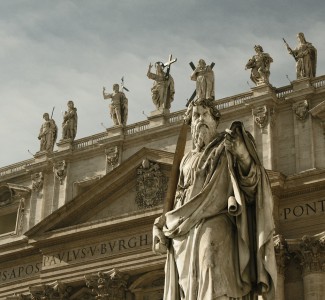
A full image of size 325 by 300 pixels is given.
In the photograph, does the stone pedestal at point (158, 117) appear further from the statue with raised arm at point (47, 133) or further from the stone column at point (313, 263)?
the stone column at point (313, 263)

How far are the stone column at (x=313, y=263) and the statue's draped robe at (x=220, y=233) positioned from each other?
745 inches

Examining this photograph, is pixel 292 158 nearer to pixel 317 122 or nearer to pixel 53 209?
pixel 317 122

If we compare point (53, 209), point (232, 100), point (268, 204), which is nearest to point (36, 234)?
point (53, 209)

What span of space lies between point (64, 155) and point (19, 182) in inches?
102

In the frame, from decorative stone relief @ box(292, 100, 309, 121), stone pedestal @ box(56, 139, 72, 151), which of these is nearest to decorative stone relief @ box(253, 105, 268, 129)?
decorative stone relief @ box(292, 100, 309, 121)

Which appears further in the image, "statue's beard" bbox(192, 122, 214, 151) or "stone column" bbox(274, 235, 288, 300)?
"stone column" bbox(274, 235, 288, 300)

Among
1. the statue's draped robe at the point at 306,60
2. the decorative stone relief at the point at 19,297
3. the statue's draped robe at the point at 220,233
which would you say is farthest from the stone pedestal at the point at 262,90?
the statue's draped robe at the point at 220,233

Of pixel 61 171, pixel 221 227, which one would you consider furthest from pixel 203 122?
pixel 61 171

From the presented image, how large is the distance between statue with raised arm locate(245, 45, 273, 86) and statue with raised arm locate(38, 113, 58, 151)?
8.14m

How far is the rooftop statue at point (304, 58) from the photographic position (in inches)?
1098

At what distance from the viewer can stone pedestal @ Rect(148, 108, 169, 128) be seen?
29875 millimetres

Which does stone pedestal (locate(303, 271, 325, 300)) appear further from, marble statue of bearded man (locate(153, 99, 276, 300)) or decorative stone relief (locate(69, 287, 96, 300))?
marble statue of bearded man (locate(153, 99, 276, 300))

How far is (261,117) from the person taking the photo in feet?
90.0

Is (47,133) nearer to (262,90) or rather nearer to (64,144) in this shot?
(64,144)
